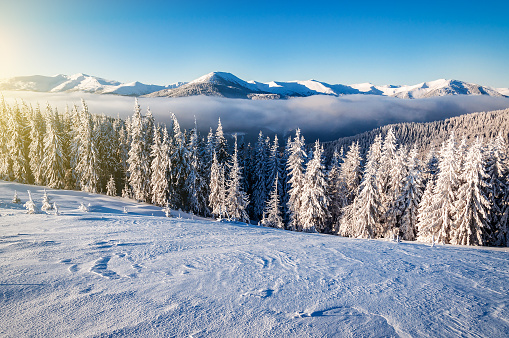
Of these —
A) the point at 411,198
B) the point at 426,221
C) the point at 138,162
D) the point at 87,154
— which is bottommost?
the point at 426,221

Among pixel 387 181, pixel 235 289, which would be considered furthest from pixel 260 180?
pixel 235 289

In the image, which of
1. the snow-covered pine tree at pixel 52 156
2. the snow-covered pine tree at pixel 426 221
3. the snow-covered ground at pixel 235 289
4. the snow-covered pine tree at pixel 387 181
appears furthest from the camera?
the snow-covered pine tree at pixel 52 156

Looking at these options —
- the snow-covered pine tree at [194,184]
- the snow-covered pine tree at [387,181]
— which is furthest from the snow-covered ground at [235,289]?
the snow-covered pine tree at [194,184]

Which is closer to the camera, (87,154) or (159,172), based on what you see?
(159,172)

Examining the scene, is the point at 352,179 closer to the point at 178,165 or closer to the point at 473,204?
the point at 473,204

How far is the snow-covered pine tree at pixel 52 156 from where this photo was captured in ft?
121

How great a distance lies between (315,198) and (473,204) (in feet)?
53.3

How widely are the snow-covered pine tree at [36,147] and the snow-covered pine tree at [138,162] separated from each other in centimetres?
1527

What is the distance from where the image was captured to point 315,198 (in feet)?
109

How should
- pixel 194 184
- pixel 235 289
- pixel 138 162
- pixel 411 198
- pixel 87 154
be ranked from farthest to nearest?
pixel 194 184 → pixel 138 162 → pixel 87 154 → pixel 411 198 → pixel 235 289

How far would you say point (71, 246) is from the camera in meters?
6.29

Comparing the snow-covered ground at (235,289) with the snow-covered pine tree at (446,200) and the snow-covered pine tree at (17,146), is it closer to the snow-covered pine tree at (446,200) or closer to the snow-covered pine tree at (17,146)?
the snow-covered pine tree at (446,200)

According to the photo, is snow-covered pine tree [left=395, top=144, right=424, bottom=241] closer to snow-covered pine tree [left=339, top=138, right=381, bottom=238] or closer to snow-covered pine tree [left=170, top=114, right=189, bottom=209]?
snow-covered pine tree [left=339, top=138, right=381, bottom=238]

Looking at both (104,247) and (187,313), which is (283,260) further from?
(104,247)
